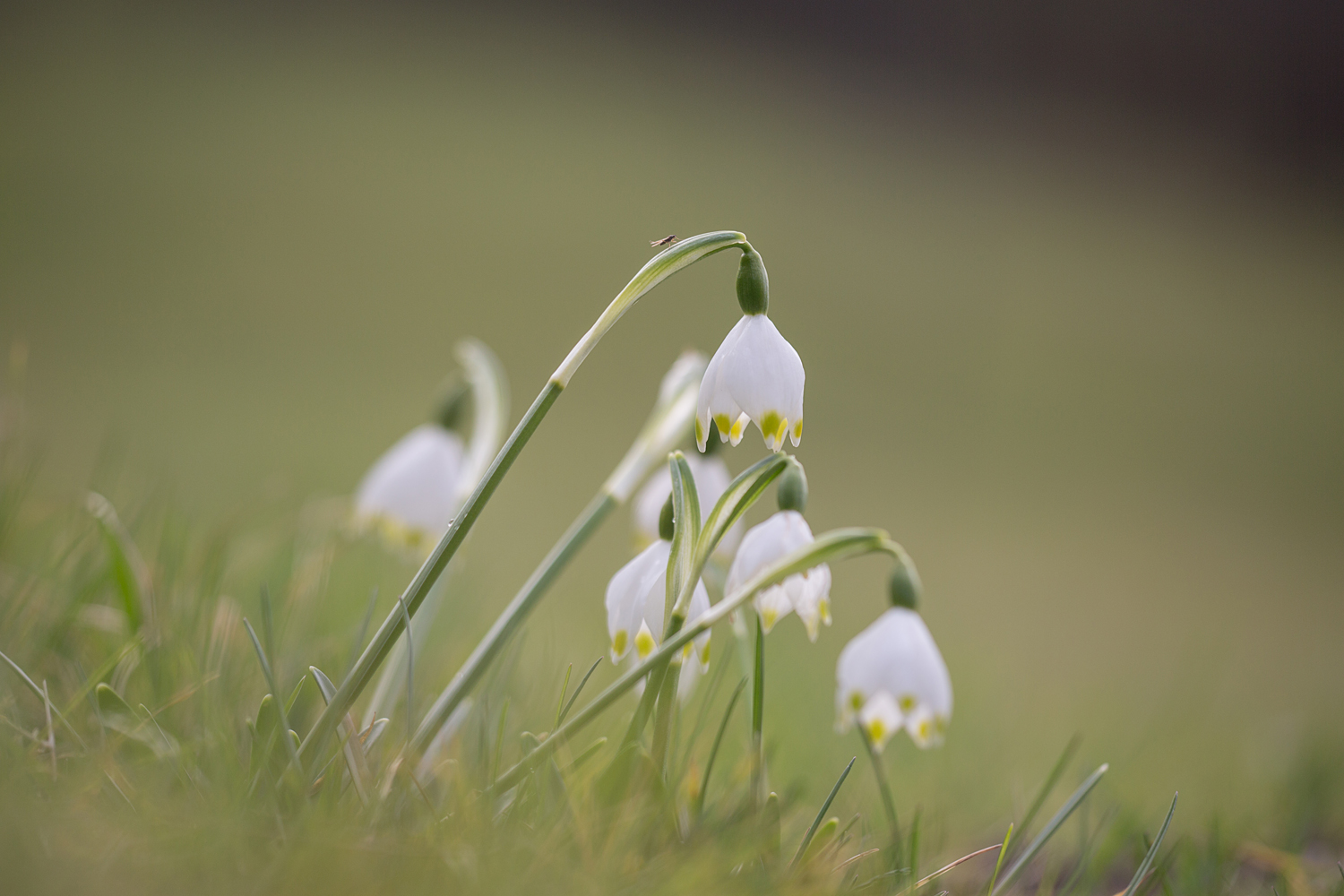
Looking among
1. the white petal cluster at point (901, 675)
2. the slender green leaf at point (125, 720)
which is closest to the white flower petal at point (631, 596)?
the white petal cluster at point (901, 675)

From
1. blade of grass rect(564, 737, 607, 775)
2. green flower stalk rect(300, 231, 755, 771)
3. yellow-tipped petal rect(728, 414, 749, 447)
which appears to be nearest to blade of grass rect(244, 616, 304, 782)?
green flower stalk rect(300, 231, 755, 771)

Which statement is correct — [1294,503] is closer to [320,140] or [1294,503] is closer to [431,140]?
[431,140]

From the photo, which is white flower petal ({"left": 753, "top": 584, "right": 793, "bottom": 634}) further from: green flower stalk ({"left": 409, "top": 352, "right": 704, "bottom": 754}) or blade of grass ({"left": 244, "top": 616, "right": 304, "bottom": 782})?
blade of grass ({"left": 244, "top": 616, "right": 304, "bottom": 782})

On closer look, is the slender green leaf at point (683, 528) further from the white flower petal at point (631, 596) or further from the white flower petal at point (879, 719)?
the white flower petal at point (879, 719)

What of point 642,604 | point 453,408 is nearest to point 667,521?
point 642,604

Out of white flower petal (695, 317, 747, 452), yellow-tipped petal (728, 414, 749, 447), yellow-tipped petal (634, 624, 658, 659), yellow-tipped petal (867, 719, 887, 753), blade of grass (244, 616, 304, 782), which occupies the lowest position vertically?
yellow-tipped petal (867, 719, 887, 753)

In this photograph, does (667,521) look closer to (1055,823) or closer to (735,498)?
(735,498)

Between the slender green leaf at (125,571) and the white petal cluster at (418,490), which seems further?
the white petal cluster at (418,490)
